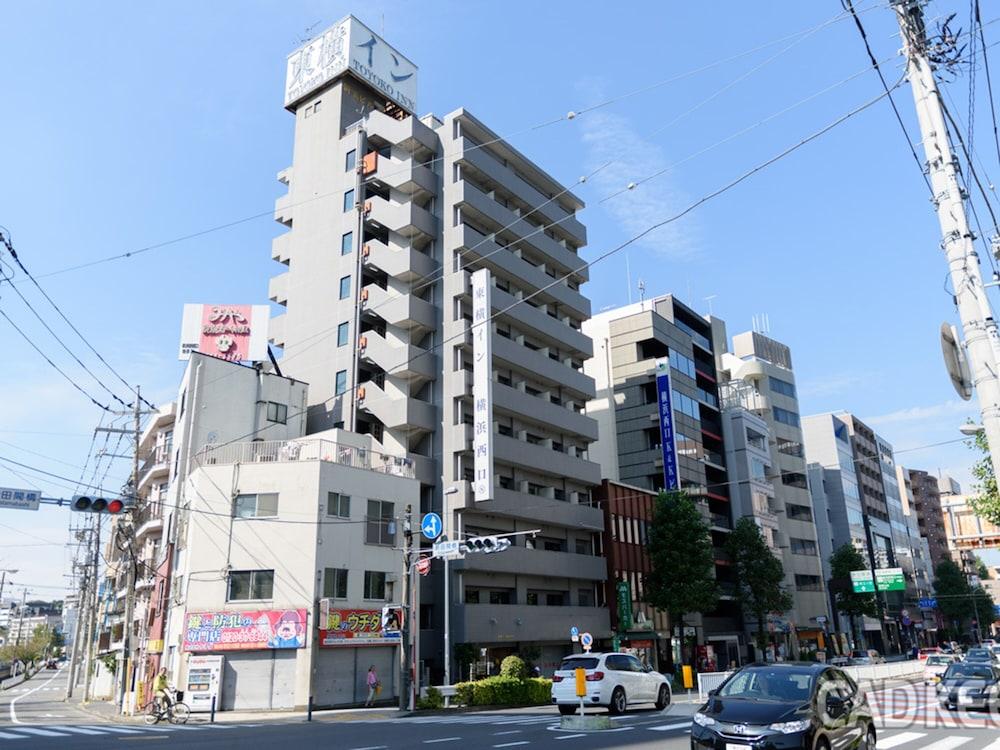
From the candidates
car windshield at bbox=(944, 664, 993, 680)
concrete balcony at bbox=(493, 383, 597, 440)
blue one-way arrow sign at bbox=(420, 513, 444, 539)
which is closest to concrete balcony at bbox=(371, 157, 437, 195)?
concrete balcony at bbox=(493, 383, 597, 440)

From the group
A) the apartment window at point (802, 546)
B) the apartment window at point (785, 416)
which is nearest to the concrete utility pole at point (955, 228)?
the apartment window at point (802, 546)

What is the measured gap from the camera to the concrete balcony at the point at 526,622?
1642 inches

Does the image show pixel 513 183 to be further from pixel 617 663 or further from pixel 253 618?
pixel 617 663

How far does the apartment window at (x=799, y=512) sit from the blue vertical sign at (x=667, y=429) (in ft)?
79.3

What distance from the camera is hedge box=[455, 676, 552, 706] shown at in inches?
1212

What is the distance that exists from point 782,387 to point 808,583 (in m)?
21.0

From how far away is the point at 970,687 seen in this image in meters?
22.4

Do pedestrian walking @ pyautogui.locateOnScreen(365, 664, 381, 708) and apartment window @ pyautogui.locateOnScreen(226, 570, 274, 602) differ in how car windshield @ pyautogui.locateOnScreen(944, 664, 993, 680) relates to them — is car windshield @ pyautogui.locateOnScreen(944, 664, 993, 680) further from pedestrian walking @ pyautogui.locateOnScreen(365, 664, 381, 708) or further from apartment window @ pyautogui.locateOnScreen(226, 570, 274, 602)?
apartment window @ pyautogui.locateOnScreen(226, 570, 274, 602)

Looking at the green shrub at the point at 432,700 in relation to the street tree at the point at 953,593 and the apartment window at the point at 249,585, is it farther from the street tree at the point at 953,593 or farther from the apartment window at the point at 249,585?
the street tree at the point at 953,593

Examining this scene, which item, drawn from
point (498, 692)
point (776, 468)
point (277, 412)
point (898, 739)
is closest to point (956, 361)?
point (898, 739)

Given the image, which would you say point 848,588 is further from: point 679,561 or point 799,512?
point 679,561

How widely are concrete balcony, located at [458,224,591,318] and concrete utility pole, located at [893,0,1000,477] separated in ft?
119

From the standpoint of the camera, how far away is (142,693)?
37406 millimetres

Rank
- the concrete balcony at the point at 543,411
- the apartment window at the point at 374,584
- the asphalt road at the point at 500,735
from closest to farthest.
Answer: the asphalt road at the point at 500,735, the apartment window at the point at 374,584, the concrete balcony at the point at 543,411
